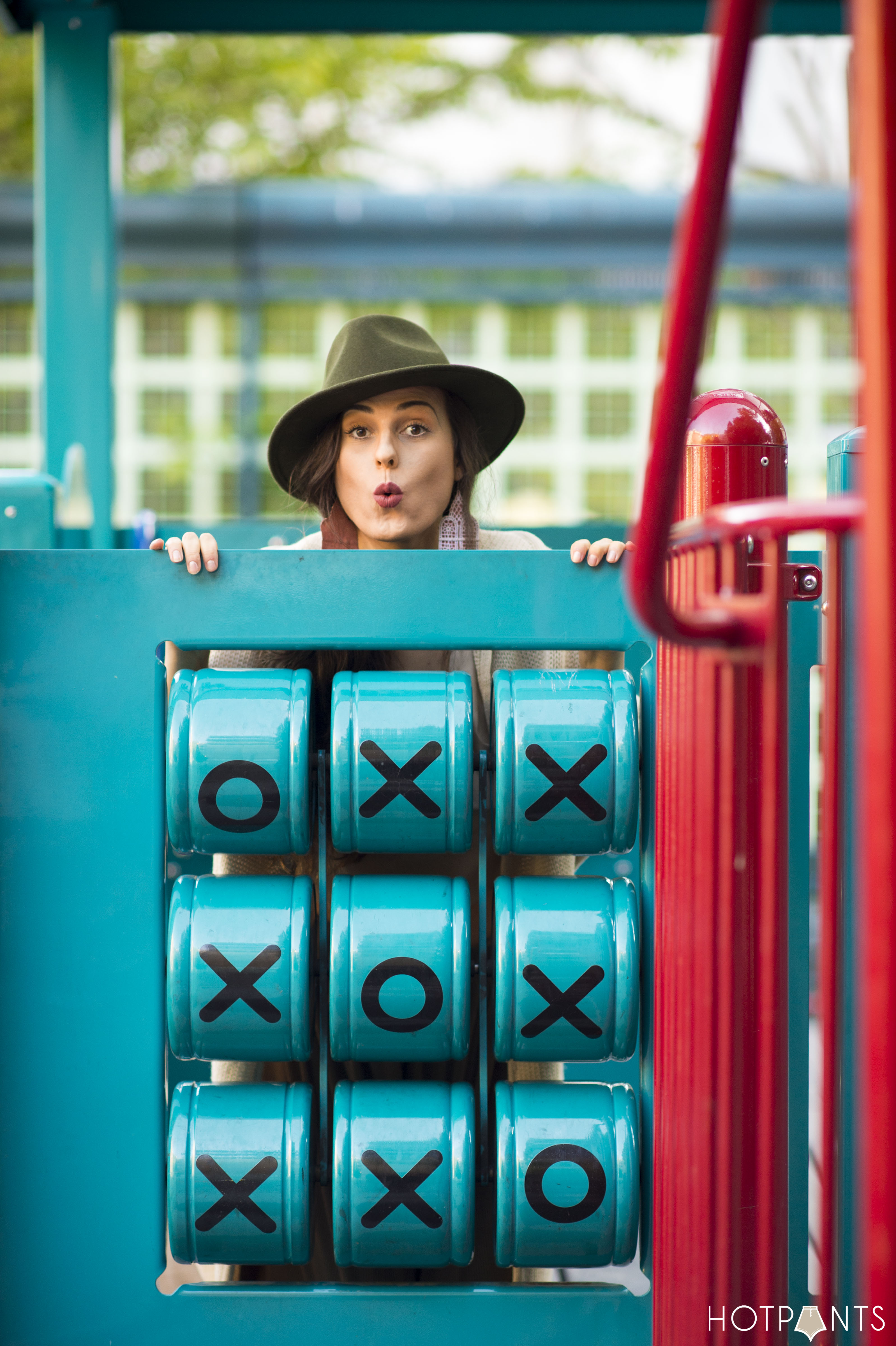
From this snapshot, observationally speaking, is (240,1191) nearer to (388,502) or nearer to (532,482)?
(388,502)

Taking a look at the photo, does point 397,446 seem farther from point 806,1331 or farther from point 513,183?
point 513,183

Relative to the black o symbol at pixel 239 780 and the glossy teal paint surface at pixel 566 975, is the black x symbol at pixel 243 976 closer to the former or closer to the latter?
the black o symbol at pixel 239 780

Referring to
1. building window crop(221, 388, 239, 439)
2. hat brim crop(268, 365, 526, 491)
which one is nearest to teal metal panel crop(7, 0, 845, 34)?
hat brim crop(268, 365, 526, 491)

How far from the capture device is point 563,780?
161cm

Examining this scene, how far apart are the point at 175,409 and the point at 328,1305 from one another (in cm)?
601

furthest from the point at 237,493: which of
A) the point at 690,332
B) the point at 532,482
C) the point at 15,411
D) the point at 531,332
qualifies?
Result: the point at 690,332

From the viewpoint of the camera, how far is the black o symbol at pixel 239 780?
5.24 feet

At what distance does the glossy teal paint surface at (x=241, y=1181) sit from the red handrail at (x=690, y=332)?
A: 96 centimetres

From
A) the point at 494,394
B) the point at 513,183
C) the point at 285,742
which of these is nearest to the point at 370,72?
the point at 513,183

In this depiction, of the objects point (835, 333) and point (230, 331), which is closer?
point (230, 331)

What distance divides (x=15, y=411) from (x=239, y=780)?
20.1 feet

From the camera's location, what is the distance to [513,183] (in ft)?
21.4

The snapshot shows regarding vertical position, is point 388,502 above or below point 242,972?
above

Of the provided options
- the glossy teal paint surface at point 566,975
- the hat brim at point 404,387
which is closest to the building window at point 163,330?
the hat brim at point 404,387
